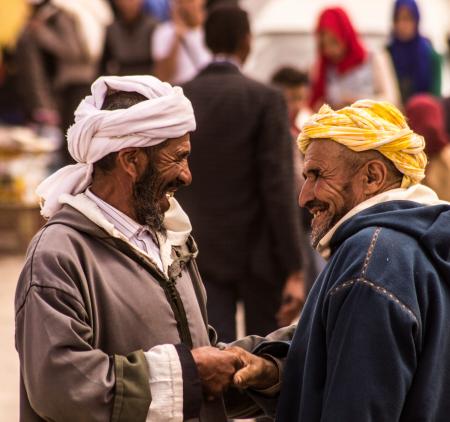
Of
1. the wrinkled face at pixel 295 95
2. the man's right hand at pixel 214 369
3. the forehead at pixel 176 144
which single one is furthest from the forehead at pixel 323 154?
the wrinkled face at pixel 295 95

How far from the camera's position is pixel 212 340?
363 cm

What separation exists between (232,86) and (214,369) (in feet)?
7.76

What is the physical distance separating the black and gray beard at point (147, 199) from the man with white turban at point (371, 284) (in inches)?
17.2

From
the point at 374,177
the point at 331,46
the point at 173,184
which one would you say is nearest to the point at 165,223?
the point at 173,184

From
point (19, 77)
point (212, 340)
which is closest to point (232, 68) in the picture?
point (212, 340)

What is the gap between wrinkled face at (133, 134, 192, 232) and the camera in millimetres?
3297

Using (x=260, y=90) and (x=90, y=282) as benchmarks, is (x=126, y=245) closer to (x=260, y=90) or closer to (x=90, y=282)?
(x=90, y=282)

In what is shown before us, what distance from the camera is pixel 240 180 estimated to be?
532cm

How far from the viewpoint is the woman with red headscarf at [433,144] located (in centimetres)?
618

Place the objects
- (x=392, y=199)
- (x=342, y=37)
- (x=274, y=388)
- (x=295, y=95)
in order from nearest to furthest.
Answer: (x=392, y=199), (x=274, y=388), (x=295, y=95), (x=342, y=37)

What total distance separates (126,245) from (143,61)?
667 cm

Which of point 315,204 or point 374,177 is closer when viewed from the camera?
point 374,177

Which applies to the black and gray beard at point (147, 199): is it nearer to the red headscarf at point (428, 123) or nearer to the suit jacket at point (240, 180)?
the suit jacket at point (240, 180)

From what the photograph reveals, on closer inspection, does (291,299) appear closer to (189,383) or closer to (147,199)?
(147,199)
